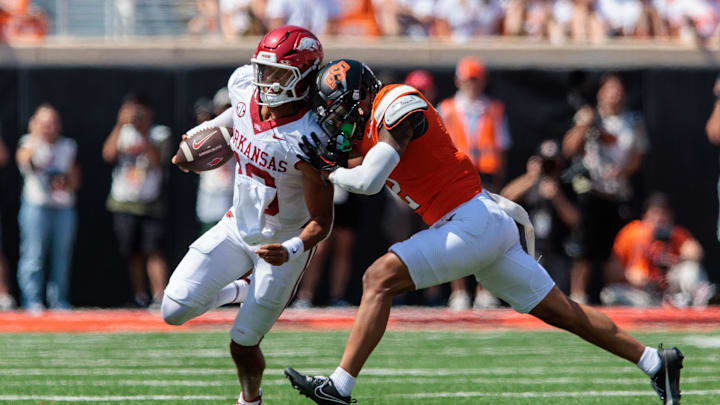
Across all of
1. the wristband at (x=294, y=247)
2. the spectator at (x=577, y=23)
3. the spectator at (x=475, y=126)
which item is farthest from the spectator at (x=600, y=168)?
the wristband at (x=294, y=247)

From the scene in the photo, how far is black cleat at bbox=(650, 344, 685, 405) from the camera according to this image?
5117 millimetres

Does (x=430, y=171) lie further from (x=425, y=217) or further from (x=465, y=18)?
(x=465, y=18)

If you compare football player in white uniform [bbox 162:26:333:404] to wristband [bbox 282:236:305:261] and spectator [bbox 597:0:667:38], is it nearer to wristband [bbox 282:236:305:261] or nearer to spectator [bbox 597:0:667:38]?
wristband [bbox 282:236:305:261]

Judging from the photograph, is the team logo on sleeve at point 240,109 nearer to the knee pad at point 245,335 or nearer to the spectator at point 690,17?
the knee pad at point 245,335

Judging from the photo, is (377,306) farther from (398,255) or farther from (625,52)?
(625,52)

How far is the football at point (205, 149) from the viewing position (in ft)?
18.1

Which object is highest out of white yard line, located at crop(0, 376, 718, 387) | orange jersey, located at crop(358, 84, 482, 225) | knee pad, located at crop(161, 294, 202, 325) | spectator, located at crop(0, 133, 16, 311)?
orange jersey, located at crop(358, 84, 482, 225)

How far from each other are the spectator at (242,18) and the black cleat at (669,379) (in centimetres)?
732

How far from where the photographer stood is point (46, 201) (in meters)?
10.6

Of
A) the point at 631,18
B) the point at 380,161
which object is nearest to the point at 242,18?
the point at 631,18

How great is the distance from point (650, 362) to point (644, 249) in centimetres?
595

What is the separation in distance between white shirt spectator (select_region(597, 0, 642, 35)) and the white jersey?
7.57m

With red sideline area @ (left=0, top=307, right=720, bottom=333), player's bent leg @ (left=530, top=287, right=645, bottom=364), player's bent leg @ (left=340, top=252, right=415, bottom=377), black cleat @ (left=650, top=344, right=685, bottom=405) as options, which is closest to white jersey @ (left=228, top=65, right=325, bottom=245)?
player's bent leg @ (left=340, top=252, right=415, bottom=377)

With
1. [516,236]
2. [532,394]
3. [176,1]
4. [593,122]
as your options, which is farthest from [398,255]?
[176,1]
